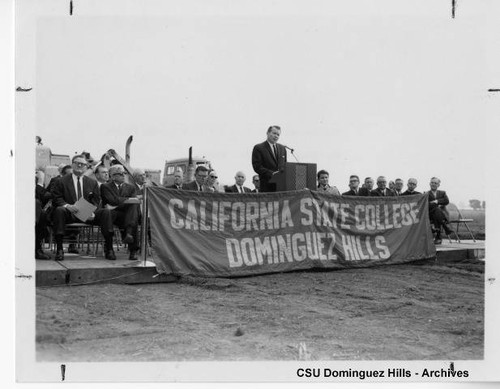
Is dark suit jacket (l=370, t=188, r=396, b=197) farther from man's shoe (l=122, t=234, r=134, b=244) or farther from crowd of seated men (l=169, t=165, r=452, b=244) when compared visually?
man's shoe (l=122, t=234, r=134, b=244)

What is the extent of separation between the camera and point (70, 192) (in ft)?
26.4

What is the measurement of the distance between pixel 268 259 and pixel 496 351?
3.38 meters

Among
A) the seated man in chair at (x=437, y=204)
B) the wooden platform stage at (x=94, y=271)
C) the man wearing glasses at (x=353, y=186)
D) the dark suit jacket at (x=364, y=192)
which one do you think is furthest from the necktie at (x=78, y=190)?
the seated man in chair at (x=437, y=204)

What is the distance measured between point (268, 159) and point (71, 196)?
3040 mm

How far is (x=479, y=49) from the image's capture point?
6051mm

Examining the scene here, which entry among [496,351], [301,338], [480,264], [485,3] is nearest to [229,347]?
[301,338]

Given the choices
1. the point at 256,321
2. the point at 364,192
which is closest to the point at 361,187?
the point at 364,192

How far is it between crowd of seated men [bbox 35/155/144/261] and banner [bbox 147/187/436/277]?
0.59 meters

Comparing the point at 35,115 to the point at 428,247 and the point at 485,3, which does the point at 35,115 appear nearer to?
the point at 485,3

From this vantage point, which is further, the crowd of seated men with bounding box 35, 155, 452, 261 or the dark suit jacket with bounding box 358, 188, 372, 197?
the dark suit jacket with bounding box 358, 188, 372, 197

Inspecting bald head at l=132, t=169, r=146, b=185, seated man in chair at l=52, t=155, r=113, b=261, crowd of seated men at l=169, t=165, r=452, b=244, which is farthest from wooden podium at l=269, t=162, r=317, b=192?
seated man in chair at l=52, t=155, r=113, b=261

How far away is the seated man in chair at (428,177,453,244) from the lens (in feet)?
37.8

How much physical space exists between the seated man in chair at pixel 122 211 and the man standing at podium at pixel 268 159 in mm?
2042

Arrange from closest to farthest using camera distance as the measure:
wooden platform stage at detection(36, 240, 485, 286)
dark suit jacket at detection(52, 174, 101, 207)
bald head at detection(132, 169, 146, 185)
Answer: wooden platform stage at detection(36, 240, 485, 286), dark suit jacket at detection(52, 174, 101, 207), bald head at detection(132, 169, 146, 185)
